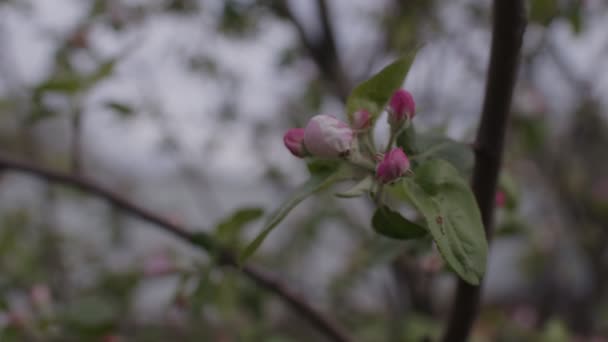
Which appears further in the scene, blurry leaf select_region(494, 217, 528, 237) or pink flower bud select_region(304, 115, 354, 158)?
blurry leaf select_region(494, 217, 528, 237)

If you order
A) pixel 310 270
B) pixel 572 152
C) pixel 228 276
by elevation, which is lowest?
pixel 310 270

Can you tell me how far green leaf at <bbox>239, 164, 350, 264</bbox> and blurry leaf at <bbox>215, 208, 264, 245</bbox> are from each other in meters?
0.19

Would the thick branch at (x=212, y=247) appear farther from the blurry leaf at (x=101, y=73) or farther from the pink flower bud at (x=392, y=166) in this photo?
the pink flower bud at (x=392, y=166)

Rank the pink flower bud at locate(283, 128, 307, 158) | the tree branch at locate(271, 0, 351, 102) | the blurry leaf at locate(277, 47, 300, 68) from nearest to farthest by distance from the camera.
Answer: the pink flower bud at locate(283, 128, 307, 158), the tree branch at locate(271, 0, 351, 102), the blurry leaf at locate(277, 47, 300, 68)

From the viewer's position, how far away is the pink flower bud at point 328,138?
44 centimetres

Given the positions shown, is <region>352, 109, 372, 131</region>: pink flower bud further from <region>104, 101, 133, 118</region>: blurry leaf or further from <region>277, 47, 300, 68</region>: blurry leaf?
<region>277, 47, 300, 68</region>: blurry leaf

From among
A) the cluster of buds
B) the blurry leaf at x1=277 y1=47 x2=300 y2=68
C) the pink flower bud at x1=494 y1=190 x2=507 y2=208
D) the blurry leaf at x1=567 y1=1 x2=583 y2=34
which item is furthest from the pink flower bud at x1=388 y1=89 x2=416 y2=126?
the blurry leaf at x1=277 y1=47 x2=300 y2=68

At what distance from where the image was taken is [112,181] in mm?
4523

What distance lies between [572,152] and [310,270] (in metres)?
2.28

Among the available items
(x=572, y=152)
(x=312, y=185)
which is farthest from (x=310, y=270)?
(x=312, y=185)

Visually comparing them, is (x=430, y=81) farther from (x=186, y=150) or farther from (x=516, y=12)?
(x=516, y=12)

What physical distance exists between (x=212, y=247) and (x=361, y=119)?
12.8 inches

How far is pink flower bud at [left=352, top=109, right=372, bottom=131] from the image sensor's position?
0.46 meters

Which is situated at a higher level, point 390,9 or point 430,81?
point 390,9
